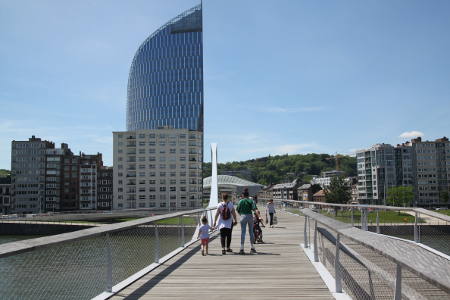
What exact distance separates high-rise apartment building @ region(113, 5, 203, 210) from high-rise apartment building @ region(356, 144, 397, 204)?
183ft

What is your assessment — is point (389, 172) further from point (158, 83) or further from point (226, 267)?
point (226, 267)

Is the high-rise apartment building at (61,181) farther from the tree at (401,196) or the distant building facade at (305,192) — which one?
the distant building facade at (305,192)

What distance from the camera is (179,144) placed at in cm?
10419

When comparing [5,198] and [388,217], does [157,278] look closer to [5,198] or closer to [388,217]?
[388,217]

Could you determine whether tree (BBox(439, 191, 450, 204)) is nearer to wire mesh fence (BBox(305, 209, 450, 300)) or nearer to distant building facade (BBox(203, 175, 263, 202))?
distant building facade (BBox(203, 175, 263, 202))

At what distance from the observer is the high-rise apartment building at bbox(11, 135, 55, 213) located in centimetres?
10869

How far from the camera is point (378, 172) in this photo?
5059 inches

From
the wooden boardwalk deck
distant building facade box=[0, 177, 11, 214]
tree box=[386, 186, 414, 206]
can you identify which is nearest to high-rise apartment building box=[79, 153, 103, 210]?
distant building facade box=[0, 177, 11, 214]

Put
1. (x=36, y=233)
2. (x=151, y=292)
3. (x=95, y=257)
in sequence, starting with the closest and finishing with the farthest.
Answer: (x=151, y=292) < (x=95, y=257) < (x=36, y=233)

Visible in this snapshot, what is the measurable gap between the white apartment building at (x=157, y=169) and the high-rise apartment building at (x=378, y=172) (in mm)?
57508

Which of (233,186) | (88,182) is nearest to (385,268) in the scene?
(88,182)

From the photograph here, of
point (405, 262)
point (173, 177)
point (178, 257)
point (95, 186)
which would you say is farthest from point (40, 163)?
point (405, 262)

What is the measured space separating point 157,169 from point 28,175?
35.2 metres

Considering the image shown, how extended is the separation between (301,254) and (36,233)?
207 ft
